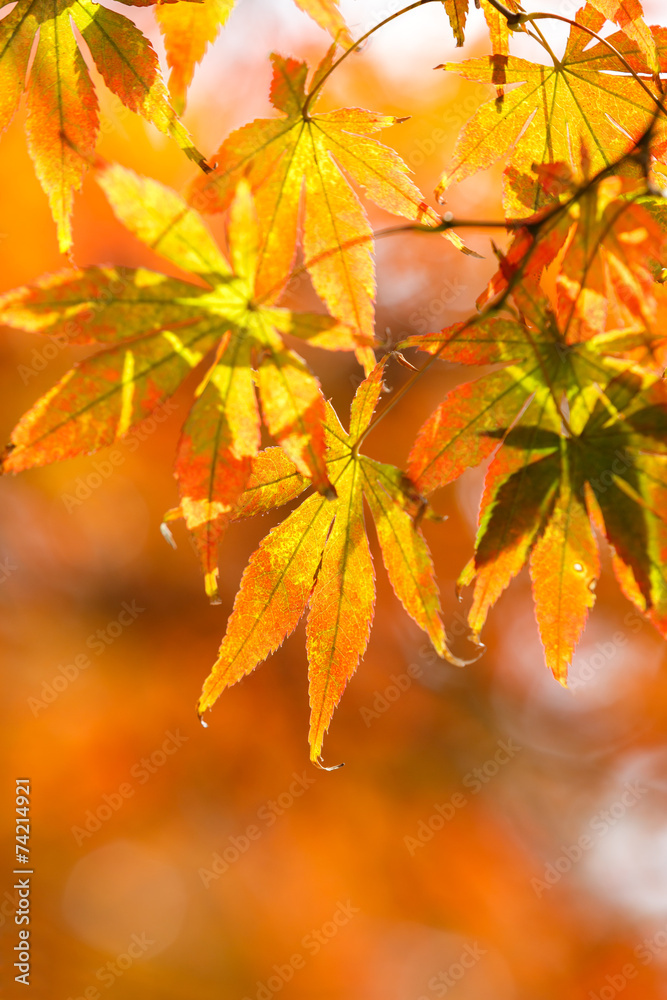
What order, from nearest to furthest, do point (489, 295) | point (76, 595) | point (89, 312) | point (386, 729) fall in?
point (89, 312)
point (489, 295)
point (76, 595)
point (386, 729)

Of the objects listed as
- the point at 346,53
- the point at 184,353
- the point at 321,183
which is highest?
the point at 346,53

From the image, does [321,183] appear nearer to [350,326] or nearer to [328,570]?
[350,326]

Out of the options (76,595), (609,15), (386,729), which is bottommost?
(386,729)

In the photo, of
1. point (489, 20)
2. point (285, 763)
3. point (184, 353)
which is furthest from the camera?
point (285, 763)

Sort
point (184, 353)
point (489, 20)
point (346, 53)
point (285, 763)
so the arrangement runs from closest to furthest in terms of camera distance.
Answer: point (184, 353) → point (346, 53) → point (489, 20) → point (285, 763)

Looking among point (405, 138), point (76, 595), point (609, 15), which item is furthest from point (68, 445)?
point (405, 138)

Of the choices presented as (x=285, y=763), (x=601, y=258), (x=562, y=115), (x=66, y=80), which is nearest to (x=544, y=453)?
(x=601, y=258)

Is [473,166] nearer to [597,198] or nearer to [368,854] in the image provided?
[597,198]
